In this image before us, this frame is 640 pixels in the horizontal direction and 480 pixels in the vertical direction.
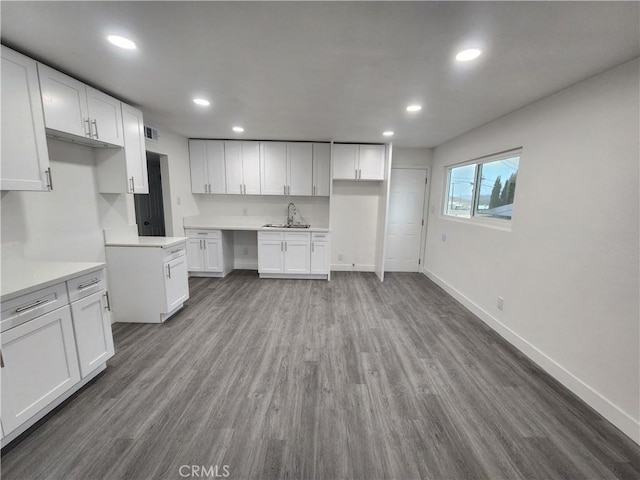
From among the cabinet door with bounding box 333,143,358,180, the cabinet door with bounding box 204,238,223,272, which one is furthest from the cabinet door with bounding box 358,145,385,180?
the cabinet door with bounding box 204,238,223,272

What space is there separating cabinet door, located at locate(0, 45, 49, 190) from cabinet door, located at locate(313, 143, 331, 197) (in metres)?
3.36

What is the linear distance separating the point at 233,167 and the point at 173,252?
213cm

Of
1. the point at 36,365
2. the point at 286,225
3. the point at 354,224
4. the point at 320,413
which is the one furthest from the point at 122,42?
the point at 354,224

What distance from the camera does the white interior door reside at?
15.9 ft

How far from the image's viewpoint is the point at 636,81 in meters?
1.62

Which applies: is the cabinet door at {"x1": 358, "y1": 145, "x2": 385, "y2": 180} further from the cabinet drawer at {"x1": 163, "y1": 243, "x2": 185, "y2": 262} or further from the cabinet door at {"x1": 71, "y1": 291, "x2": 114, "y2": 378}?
the cabinet door at {"x1": 71, "y1": 291, "x2": 114, "y2": 378}

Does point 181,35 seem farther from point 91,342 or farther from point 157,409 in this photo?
point 157,409

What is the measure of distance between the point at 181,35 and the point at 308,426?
2.58m

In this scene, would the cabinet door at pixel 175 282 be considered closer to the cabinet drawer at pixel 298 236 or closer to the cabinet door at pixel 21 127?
the cabinet door at pixel 21 127

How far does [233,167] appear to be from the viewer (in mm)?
4520

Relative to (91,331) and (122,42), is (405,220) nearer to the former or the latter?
(122,42)

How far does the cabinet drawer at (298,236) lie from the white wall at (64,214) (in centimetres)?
228

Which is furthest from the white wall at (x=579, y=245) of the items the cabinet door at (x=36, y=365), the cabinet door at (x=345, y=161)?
the cabinet door at (x=36, y=365)

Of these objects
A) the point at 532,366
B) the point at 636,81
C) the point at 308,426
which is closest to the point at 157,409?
the point at 308,426
